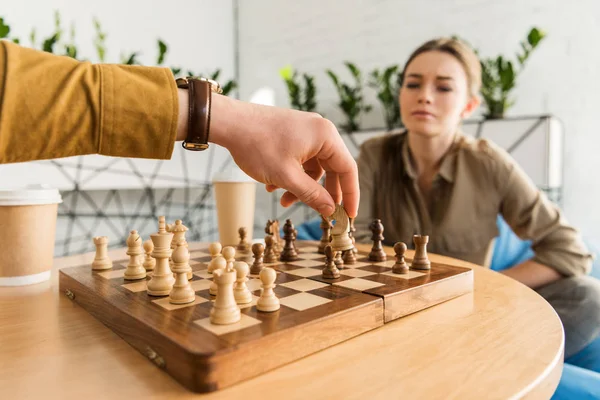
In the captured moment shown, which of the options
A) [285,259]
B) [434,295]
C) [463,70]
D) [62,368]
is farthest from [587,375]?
[463,70]

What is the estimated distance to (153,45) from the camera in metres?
3.75

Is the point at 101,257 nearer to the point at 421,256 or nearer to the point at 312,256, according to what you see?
the point at 312,256

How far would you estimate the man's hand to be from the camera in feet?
2.76

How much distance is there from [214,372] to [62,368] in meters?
0.24

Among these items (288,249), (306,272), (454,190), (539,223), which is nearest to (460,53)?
(454,190)

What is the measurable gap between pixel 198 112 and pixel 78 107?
0.66ft

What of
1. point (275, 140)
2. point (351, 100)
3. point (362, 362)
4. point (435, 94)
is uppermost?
point (351, 100)

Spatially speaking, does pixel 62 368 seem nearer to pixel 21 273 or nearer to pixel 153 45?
pixel 21 273

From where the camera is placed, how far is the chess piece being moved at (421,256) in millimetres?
999

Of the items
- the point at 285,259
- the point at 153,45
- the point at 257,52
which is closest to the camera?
the point at 285,259

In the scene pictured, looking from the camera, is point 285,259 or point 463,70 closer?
point 285,259

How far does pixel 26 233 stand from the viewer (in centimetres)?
105

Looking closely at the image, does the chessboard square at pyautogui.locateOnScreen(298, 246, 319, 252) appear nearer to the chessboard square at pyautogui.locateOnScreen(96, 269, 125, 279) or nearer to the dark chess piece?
the dark chess piece

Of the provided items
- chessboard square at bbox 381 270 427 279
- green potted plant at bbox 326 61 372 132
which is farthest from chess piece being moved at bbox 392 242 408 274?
green potted plant at bbox 326 61 372 132
